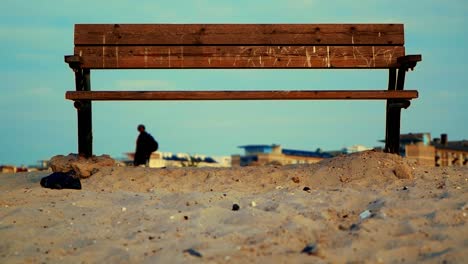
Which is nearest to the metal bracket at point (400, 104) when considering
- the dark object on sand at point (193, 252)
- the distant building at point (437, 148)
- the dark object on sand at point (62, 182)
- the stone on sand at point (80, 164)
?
the stone on sand at point (80, 164)

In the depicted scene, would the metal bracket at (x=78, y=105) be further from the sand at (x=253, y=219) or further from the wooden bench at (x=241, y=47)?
the sand at (x=253, y=219)

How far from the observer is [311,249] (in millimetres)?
4035

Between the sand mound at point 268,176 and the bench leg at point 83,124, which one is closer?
the sand mound at point 268,176

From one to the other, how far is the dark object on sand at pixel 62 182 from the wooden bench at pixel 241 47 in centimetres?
139

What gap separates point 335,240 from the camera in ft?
13.8

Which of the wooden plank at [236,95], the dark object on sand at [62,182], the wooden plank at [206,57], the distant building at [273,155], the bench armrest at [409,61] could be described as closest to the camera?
the dark object on sand at [62,182]

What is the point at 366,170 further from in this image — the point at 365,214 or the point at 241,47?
the point at 241,47

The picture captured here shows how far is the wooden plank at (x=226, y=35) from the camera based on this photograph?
7785 mm

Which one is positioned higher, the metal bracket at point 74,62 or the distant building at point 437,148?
the metal bracket at point 74,62

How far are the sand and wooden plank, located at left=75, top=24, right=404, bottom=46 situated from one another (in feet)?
5.75

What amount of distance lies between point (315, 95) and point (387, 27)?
4.99ft

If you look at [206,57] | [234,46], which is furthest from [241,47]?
[206,57]

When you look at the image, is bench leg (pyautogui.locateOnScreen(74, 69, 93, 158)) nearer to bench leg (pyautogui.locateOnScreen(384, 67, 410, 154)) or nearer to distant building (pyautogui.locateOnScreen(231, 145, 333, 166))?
bench leg (pyautogui.locateOnScreen(384, 67, 410, 154))

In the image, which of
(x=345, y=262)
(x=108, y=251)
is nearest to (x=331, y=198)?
(x=345, y=262)
